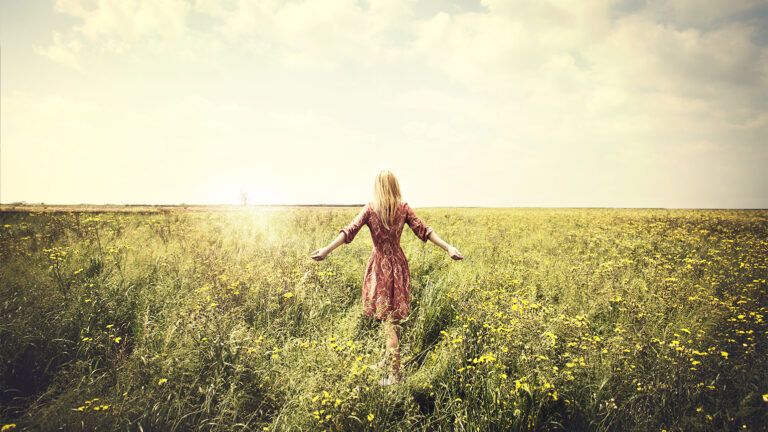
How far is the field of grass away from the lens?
8.96 ft

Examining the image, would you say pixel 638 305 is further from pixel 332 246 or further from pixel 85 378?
pixel 85 378

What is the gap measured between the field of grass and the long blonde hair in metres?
1.35

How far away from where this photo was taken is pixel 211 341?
3.44 m

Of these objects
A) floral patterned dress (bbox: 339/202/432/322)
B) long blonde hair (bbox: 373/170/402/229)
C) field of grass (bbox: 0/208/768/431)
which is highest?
long blonde hair (bbox: 373/170/402/229)

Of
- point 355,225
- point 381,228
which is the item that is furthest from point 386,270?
point 355,225

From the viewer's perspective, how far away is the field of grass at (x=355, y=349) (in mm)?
2730

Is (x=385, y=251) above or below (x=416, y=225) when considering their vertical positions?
below

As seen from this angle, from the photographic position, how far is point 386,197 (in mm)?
3666

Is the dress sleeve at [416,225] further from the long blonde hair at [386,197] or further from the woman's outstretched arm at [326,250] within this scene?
the woman's outstretched arm at [326,250]

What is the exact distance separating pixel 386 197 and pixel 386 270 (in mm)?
852

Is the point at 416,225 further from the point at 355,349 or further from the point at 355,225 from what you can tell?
the point at 355,349

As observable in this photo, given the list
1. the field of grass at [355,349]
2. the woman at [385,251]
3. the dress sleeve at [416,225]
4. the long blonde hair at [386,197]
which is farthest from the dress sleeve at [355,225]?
the field of grass at [355,349]

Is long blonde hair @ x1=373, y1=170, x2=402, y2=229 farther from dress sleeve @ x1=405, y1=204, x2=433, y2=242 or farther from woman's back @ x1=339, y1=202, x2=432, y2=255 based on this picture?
dress sleeve @ x1=405, y1=204, x2=433, y2=242

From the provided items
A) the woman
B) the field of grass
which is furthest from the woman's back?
the field of grass
